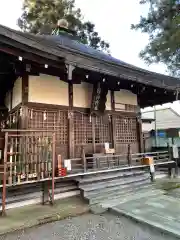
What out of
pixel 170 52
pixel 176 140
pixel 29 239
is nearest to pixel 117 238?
pixel 29 239

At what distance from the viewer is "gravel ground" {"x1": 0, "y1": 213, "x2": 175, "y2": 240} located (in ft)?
12.1

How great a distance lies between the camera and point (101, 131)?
7.78 meters

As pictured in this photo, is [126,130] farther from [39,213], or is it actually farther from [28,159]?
[39,213]

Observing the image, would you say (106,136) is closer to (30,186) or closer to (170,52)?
(30,186)

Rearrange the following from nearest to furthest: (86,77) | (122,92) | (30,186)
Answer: (30,186) → (86,77) → (122,92)

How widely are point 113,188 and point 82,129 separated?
2269mm

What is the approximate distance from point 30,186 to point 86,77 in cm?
383

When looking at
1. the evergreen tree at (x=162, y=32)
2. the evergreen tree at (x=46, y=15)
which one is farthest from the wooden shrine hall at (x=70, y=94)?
the evergreen tree at (x=46, y=15)

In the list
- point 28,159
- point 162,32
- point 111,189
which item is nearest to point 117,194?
point 111,189

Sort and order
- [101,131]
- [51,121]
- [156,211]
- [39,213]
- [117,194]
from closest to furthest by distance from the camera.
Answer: [39,213] < [156,211] < [117,194] < [51,121] < [101,131]

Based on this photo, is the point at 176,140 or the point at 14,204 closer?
the point at 14,204

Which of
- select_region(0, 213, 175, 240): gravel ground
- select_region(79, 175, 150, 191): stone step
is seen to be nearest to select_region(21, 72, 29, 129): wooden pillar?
select_region(79, 175, 150, 191): stone step

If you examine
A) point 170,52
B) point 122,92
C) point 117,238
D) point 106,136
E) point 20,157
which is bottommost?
point 117,238

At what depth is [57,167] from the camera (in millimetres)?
5785
